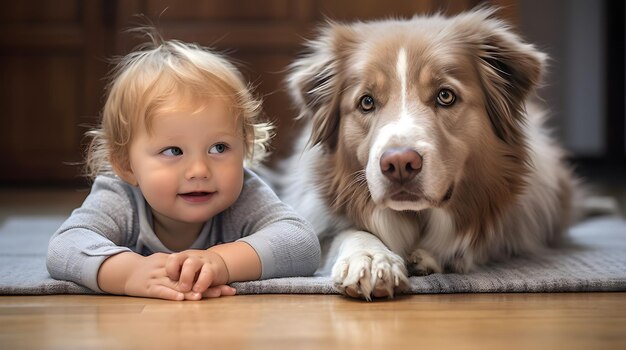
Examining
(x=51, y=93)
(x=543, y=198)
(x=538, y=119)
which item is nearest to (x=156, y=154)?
(x=543, y=198)

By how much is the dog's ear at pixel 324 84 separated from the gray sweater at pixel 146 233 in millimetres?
279

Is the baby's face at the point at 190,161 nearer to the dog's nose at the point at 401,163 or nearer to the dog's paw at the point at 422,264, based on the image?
the dog's nose at the point at 401,163

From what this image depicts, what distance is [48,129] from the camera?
197 inches

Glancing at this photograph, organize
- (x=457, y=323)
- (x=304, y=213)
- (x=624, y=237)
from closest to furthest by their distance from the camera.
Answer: (x=457, y=323)
(x=304, y=213)
(x=624, y=237)

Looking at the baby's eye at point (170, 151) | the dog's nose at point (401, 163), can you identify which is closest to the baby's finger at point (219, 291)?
the baby's eye at point (170, 151)

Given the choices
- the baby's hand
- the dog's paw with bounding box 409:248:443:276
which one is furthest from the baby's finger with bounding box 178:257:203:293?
the dog's paw with bounding box 409:248:443:276

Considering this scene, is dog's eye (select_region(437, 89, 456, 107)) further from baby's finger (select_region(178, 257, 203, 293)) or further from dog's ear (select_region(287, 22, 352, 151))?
baby's finger (select_region(178, 257, 203, 293))

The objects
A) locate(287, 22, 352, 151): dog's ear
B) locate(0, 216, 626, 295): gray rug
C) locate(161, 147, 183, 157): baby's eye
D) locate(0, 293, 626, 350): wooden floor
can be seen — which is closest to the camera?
locate(0, 293, 626, 350): wooden floor

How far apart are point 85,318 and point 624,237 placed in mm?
1979

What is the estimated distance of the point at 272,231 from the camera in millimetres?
2049

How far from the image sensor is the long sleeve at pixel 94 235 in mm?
1917

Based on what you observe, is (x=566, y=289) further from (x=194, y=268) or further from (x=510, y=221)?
(x=194, y=268)

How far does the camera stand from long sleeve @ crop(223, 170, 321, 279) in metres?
2.01

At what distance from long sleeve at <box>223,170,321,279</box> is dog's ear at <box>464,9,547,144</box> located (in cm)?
64
